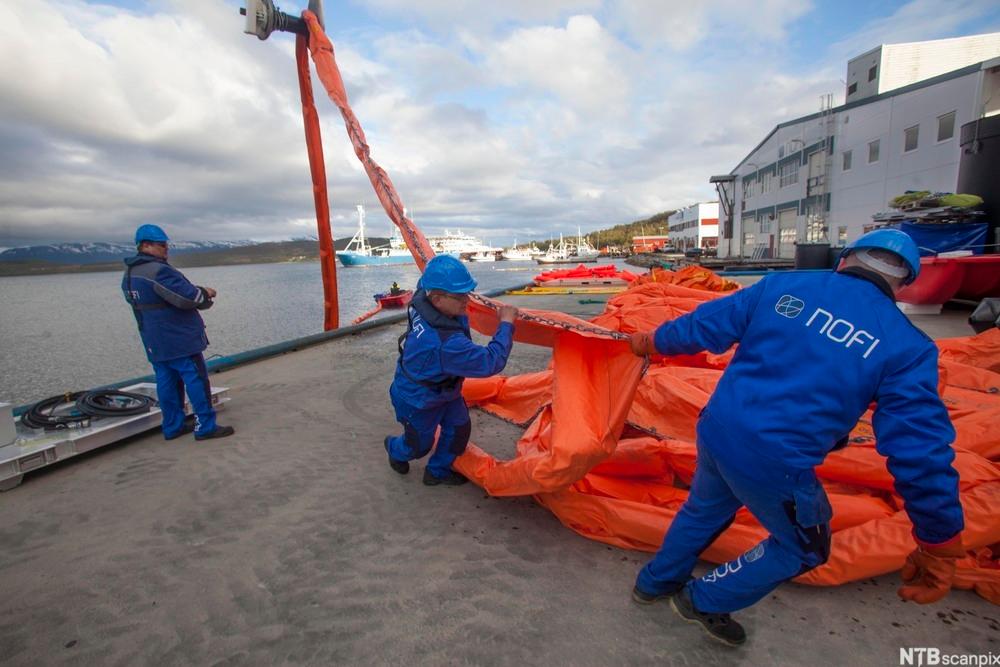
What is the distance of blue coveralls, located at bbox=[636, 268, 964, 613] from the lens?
1.41 meters

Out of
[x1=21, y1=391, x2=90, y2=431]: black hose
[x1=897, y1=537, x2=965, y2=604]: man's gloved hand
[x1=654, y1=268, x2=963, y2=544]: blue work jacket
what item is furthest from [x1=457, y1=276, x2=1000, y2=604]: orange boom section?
[x1=21, y1=391, x2=90, y2=431]: black hose

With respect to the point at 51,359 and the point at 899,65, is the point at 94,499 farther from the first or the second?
the point at 899,65

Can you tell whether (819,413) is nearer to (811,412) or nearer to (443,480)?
(811,412)

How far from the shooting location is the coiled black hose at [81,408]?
12.4ft

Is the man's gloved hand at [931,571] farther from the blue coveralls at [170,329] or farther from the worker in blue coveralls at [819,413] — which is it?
the blue coveralls at [170,329]

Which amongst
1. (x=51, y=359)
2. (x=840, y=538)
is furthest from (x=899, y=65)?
(x=51, y=359)

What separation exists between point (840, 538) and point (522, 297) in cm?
1366

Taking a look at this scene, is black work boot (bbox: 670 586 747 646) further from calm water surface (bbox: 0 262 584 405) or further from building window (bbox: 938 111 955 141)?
building window (bbox: 938 111 955 141)

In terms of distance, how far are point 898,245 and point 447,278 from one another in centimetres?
197

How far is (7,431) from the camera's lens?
3373 mm

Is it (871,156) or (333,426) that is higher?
(871,156)

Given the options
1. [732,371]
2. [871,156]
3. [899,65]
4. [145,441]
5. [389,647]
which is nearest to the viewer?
[732,371]

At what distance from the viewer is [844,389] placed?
1449 millimetres

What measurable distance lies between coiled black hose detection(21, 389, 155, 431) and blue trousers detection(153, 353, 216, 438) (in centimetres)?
34
